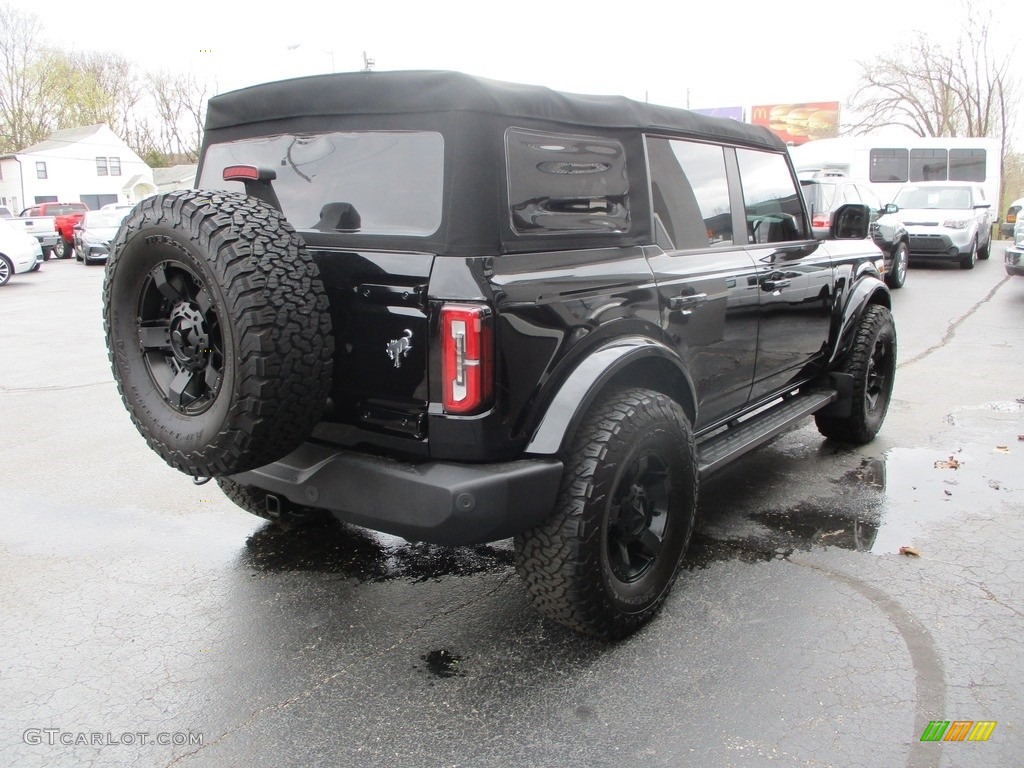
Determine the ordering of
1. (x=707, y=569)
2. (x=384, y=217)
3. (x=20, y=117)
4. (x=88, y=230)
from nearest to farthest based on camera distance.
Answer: (x=384, y=217) < (x=707, y=569) < (x=88, y=230) < (x=20, y=117)

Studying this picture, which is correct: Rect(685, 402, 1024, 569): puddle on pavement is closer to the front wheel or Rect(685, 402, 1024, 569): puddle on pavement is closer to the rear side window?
the rear side window

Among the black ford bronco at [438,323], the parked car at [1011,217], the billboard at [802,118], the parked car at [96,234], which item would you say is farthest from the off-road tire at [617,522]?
the billboard at [802,118]

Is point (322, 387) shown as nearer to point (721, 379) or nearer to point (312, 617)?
point (312, 617)

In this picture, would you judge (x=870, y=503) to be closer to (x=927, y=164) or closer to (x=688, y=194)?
(x=688, y=194)

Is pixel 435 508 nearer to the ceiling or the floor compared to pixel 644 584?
nearer to the ceiling

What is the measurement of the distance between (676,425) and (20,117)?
248 feet

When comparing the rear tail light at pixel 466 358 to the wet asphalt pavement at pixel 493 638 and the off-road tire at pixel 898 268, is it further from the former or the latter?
the off-road tire at pixel 898 268

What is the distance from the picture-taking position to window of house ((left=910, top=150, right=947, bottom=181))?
21.5 meters

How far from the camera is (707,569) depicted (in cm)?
364

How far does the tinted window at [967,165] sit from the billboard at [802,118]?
35.4 meters

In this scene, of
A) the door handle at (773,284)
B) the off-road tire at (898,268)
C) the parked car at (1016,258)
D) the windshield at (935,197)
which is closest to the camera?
the door handle at (773,284)

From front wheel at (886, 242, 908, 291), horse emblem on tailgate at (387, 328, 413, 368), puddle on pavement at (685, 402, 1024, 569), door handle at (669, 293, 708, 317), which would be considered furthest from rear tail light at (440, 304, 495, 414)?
front wheel at (886, 242, 908, 291)

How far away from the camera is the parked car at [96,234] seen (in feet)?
75.2

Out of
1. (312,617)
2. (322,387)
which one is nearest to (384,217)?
(322,387)
